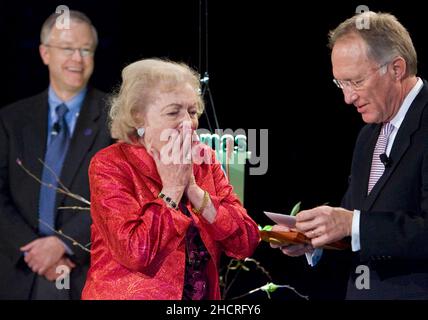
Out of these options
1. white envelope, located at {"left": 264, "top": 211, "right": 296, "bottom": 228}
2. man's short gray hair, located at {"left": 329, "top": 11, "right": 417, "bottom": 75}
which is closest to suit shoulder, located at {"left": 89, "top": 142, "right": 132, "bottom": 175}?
white envelope, located at {"left": 264, "top": 211, "right": 296, "bottom": 228}

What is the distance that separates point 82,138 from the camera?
376 centimetres

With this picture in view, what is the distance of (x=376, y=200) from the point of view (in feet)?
9.69

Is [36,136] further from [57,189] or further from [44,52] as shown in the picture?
[44,52]

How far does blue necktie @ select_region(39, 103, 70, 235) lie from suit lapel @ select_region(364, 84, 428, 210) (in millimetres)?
1496

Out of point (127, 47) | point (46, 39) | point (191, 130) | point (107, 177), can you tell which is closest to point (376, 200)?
point (191, 130)

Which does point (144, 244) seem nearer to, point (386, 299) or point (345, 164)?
point (386, 299)

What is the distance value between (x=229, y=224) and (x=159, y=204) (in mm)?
274

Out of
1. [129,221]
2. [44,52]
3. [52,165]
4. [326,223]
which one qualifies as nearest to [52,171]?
[52,165]

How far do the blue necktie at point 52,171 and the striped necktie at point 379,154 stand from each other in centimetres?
146

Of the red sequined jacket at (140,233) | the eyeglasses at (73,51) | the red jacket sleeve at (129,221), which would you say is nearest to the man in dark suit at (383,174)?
the red sequined jacket at (140,233)

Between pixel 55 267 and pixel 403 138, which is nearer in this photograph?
pixel 403 138

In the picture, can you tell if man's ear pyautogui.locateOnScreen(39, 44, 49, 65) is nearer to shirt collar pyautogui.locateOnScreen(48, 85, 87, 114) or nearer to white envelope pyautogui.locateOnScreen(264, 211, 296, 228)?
shirt collar pyautogui.locateOnScreen(48, 85, 87, 114)

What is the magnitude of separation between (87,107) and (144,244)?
1.40 meters

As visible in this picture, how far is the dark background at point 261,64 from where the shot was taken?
3740 millimetres
